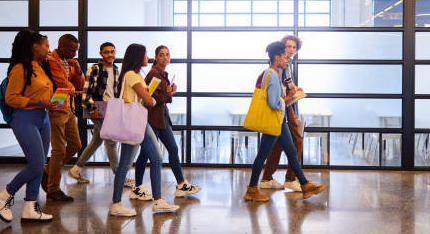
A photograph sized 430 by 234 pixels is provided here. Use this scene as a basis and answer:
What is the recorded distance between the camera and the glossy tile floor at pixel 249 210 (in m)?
4.31

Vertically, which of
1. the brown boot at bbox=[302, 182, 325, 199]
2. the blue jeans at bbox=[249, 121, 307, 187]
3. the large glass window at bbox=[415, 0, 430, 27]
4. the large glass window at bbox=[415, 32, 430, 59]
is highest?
the large glass window at bbox=[415, 0, 430, 27]

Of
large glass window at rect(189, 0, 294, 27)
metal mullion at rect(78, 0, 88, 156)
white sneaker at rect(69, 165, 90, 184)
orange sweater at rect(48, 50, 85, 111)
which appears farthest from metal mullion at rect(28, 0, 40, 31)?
orange sweater at rect(48, 50, 85, 111)

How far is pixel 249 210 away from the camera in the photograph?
495cm

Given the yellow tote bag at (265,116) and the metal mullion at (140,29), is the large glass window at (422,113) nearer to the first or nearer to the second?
the yellow tote bag at (265,116)

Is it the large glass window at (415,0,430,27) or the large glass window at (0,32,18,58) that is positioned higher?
the large glass window at (415,0,430,27)

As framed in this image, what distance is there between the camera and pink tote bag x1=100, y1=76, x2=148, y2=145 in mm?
4355

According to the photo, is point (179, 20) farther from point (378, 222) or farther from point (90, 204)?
point (378, 222)

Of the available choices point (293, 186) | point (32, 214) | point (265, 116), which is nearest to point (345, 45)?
point (293, 186)

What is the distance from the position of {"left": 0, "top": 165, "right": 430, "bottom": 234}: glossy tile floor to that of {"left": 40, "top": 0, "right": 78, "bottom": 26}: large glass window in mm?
2414

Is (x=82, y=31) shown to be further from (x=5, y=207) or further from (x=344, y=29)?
(x=5, y=207)

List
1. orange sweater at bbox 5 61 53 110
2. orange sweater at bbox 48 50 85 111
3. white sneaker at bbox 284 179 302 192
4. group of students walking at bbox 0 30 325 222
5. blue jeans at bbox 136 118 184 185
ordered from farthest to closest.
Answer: white sneaker at bbox 284 179 302 192 → blue jeans at bbox 136 118 184 185 → orange sweater at bbox 48 50 85 111 → group of students walking at bbox 0 30 325 222 → orange sweater at bbox 5 61 53 110

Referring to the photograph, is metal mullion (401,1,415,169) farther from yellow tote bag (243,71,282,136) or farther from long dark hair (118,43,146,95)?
long dark hair (118,43,146,95)

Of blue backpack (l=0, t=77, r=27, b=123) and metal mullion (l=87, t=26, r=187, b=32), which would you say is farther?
metal mullion (l=87, t=26, r=187, b=32)

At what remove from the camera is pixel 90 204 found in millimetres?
5199
